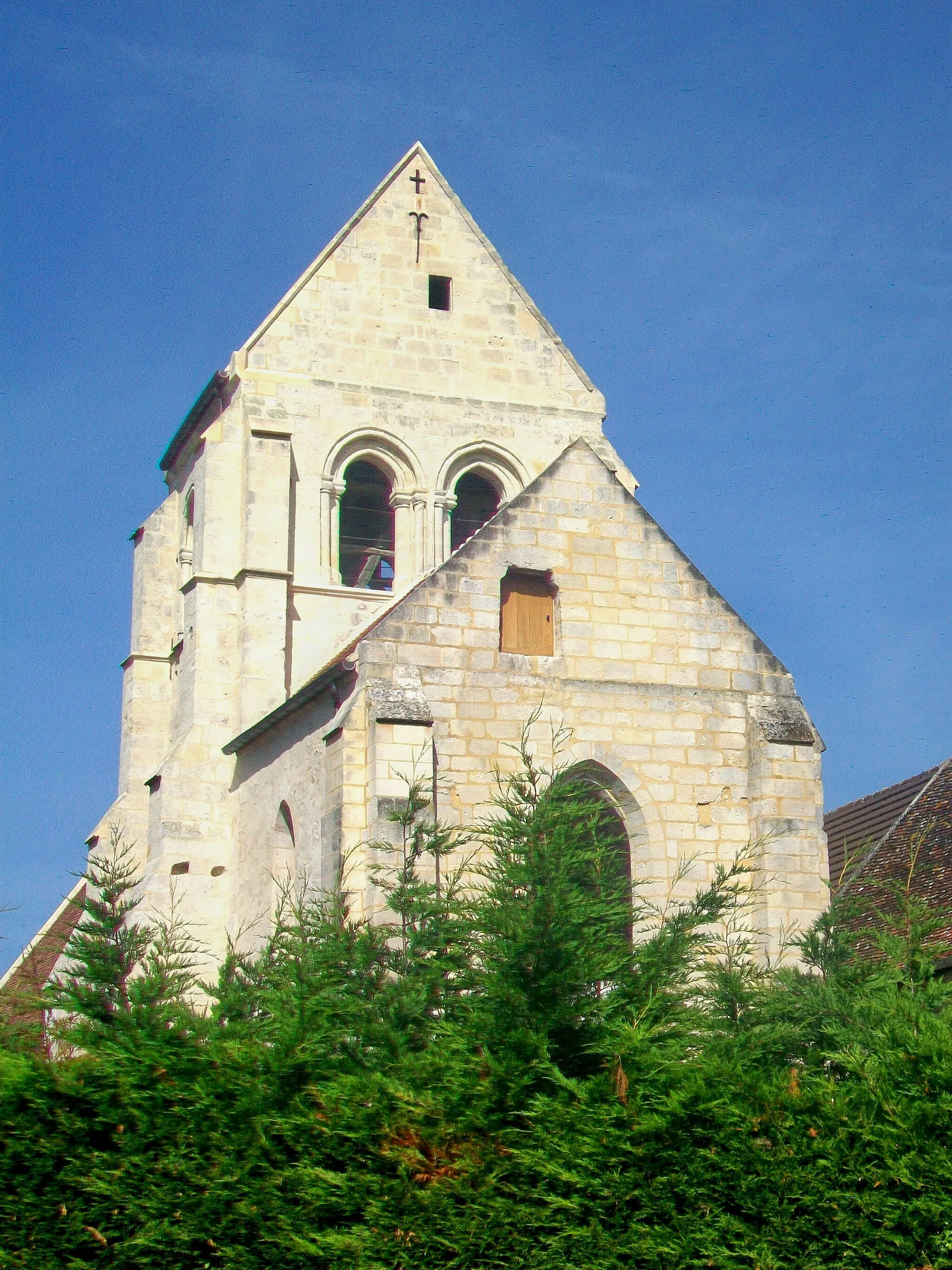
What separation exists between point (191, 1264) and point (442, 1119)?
4.69 ft

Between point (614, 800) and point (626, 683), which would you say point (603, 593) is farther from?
point (614, 800)

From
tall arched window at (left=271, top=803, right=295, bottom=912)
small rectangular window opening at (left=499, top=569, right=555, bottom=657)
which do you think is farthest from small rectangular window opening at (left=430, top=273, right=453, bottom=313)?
small rectangular window opening at (left=499, top=569, right=555, bottom=657)

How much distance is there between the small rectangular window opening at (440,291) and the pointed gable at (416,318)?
0.05 meters

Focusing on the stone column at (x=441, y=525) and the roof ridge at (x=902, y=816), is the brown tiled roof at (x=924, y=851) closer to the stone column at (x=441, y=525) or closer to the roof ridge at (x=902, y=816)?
the roof ridge at (x=902, y=816)

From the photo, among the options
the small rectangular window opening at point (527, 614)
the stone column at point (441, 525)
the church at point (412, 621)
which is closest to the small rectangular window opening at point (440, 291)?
the church at point (412, 621)

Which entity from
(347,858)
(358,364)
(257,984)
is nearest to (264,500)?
(358,364)

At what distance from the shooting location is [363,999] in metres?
10.5

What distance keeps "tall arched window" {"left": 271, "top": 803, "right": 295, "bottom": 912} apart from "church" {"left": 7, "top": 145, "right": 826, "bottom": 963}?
4cm

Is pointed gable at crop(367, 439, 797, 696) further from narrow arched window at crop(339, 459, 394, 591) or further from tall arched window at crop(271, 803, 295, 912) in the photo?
narrow arched window at crop(339, 459, 394, 591)

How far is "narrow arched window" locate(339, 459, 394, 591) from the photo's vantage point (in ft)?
78.2

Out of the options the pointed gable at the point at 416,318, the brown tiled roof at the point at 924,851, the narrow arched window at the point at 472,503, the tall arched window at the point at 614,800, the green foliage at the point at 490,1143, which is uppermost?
the pointed gable at the point at 416,318

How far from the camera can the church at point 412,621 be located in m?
15.6

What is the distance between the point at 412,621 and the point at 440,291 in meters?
10.0

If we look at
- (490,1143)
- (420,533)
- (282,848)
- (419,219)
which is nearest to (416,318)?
(419,219)
